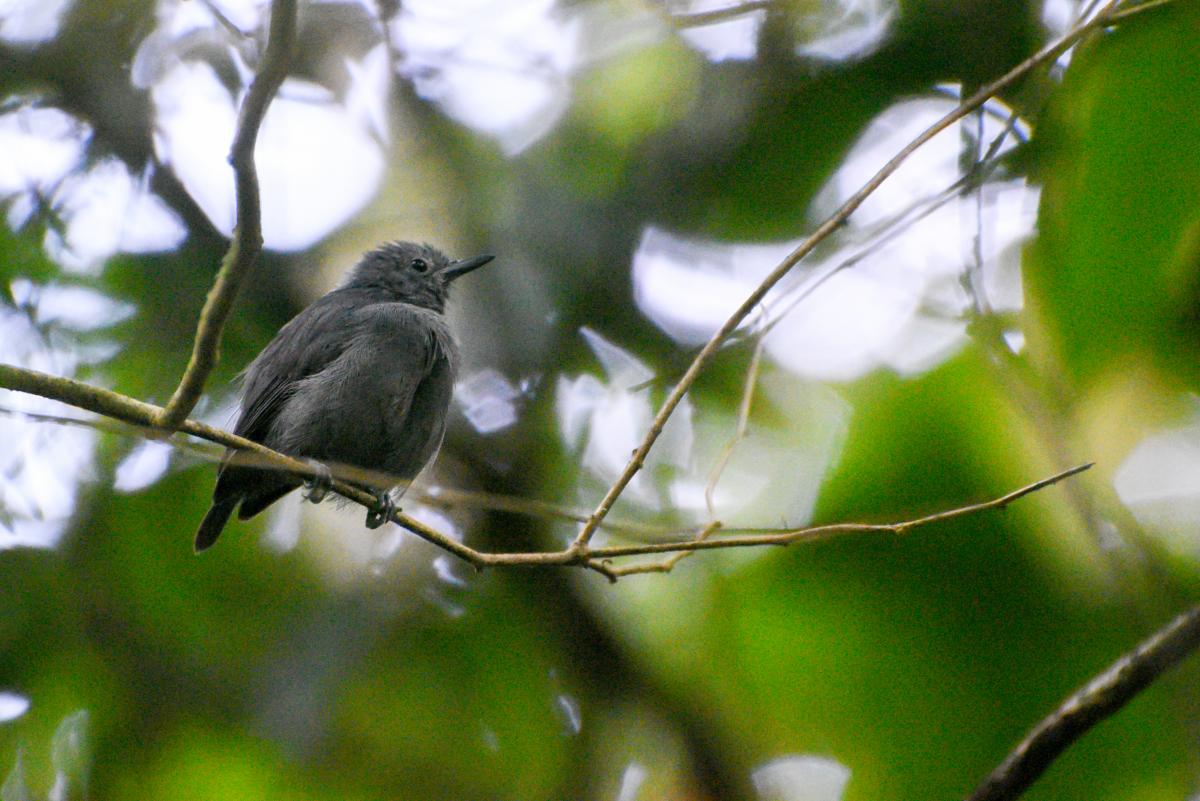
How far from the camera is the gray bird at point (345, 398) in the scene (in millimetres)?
4488

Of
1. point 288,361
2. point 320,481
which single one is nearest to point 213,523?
point 288,361

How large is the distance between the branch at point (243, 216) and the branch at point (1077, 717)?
187cm

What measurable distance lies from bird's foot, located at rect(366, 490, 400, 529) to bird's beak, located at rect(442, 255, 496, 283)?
135cm

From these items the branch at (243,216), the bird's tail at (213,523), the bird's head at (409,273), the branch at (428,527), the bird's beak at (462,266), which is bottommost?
the bird's tail at (213,523)

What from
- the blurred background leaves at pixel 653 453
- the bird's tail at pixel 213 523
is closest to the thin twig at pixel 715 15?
the blurred background leaves at pixel 653 453

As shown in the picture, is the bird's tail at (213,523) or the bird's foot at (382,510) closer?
the bird's foot at (382,510)

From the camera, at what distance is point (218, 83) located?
535 cm

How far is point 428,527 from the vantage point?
2971 millimetres

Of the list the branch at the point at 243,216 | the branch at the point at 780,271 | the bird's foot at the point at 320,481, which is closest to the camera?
the branch at the point at 243,216

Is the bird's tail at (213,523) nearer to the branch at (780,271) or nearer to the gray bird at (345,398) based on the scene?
the gray bird at (345,398)

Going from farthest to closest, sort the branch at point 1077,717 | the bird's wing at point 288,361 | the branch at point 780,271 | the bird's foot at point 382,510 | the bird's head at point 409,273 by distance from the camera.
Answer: the bird's head at point 409,273, the bird's wing at point 288,361, the bird's foot at point 382,510, the branch at point 780,271, the branch at point 1077,717

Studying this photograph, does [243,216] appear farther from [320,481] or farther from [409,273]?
[409,273]

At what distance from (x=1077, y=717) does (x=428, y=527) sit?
1643 millimetres

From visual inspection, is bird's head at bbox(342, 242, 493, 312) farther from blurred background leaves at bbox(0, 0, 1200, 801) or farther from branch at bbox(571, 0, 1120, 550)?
branch at bbox(571, 0, 1120, 550)
